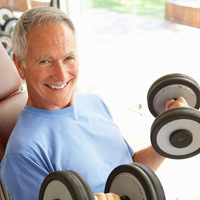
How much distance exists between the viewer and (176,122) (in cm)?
84

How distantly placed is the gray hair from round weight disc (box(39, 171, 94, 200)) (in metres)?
0.43

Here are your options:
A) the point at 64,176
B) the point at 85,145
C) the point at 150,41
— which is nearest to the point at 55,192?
the point at 64,176

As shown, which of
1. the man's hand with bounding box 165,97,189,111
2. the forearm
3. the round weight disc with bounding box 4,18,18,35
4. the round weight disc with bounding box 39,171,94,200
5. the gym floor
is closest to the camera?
the round weight disc with bounding box 39,171,94,200

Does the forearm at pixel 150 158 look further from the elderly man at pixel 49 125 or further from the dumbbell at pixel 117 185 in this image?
the dumbbell at pixel 117 185

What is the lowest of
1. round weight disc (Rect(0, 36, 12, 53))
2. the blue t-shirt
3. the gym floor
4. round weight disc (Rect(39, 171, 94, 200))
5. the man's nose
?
the gym floor

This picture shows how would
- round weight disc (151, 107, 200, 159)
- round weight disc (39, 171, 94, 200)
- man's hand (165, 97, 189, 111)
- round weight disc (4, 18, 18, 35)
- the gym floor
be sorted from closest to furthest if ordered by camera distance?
round weight disc (39, 171, 94, 200) → round weight disc (151, 107, 200, 159) → man's hand (165, 97, 189, 111) → the gym floor → round weight disc (4, 18, 18, 35)

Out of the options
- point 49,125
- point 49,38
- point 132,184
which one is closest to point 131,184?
point 132,184

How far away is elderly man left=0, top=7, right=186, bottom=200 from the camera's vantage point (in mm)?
829

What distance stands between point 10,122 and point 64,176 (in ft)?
1.64

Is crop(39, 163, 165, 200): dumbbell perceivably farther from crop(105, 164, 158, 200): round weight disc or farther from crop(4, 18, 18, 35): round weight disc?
crop(4, 18, 18, 35): round weight disc

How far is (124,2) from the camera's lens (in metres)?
2.80

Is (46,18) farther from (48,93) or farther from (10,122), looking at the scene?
(10,122)

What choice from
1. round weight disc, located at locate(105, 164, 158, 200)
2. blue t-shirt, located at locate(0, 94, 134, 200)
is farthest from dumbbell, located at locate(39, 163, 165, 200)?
blue t-shirt, located at locate(0, 94, 134, 200)

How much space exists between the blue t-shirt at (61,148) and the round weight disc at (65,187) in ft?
0.45
